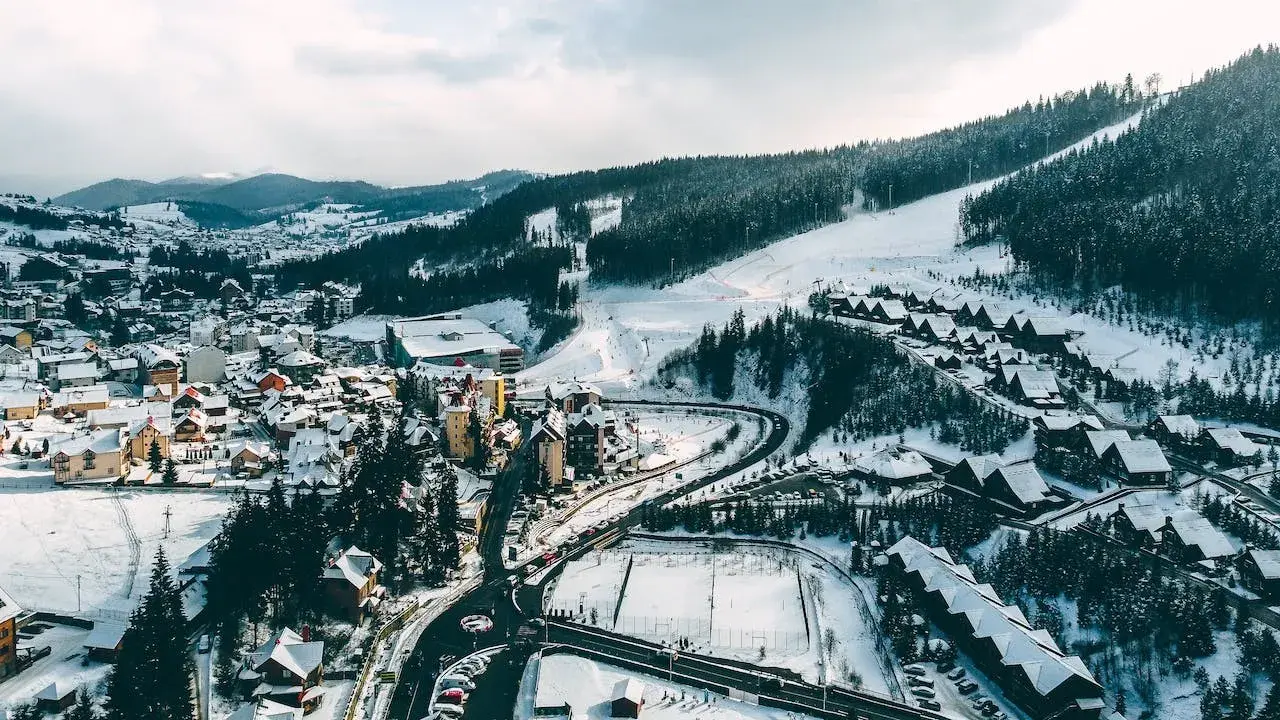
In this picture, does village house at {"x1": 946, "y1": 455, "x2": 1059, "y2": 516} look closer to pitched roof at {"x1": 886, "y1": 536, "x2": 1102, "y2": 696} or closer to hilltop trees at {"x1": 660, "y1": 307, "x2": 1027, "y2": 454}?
hilltop trees at {"x1": 660, "y1": 307, "x2": 1027, "y2": 454}

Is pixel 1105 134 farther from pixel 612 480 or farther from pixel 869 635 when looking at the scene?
pixel 869 635

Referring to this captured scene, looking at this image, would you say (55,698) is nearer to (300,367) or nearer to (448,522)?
(448,522)

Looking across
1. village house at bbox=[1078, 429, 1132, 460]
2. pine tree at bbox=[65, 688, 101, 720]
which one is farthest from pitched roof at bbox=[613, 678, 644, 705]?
village house at bbox=[1078, 429, 1132, 460]

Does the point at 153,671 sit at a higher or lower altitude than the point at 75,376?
lower

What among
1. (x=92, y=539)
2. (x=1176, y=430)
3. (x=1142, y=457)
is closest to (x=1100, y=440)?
(x=1142, y=457)

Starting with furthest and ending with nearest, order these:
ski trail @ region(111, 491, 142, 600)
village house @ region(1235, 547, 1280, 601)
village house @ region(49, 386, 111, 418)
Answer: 1. village house @ region(49, 386, 111, 418)
2. ski trail @ region(111, 491, 142, 600)
3. village house @ region(1235, 547, 1280, 601)

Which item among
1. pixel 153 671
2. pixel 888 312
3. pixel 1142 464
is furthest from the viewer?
pixel 888 312

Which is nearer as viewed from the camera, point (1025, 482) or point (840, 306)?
point (1025, 482)

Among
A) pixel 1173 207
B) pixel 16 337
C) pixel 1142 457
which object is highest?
pixel 1173 207
